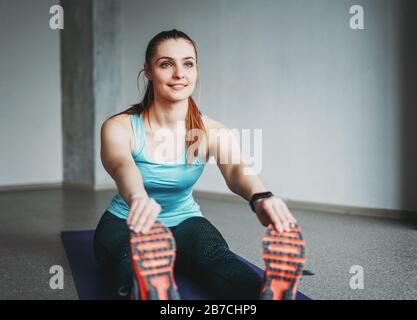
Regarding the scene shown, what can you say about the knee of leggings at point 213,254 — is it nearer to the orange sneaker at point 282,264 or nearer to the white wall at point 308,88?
the orange sneaker at point 282,264

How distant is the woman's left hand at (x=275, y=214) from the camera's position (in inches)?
52.1

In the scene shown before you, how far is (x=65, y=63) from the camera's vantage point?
4926 millimetres

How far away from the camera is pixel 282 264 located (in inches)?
50.3

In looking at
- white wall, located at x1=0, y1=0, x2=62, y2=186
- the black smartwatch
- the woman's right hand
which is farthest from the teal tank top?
white wall, located at x1=0, y1=0, x2=62, y2=186

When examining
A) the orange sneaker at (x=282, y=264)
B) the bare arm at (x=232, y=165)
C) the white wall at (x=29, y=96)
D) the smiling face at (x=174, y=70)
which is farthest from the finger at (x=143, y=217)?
the white wall at (x=29, y=96)

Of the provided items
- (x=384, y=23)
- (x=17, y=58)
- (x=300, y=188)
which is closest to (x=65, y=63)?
(x=17, y=58)

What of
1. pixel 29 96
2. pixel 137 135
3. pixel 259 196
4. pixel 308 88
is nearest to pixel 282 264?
pixel 259 196

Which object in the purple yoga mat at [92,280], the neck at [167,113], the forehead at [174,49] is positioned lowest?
the purple yoga mat at [92,280]

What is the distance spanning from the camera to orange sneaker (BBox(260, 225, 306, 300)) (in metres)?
1.27

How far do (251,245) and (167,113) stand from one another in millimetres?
1118

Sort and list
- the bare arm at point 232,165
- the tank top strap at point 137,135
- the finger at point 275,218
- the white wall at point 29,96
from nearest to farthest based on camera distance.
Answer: the finger at point 275,218
the bare arm at point 232,165
the tank top strap at point 137,135
the white wall at point 29,96

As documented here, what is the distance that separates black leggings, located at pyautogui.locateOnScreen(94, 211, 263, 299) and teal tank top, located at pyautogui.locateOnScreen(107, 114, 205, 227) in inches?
1.7

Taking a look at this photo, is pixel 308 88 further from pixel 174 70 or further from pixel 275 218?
pixel 275 218

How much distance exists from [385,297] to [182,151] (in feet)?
2.94
